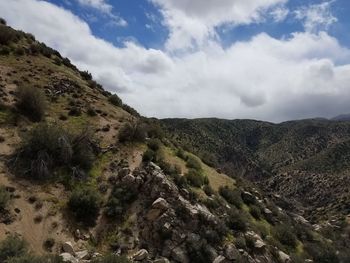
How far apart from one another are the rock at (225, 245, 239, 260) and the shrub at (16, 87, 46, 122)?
17.4 m

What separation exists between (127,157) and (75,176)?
4.49 metres

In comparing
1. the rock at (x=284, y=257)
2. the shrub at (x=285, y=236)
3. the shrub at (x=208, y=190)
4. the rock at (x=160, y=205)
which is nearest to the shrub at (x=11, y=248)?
the rock at (x=160, y=205)

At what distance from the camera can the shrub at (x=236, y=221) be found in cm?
2664

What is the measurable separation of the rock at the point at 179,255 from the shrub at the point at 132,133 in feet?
38.8

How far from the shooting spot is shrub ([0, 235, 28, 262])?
55.9 ft

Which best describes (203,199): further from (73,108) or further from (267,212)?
(73,108)

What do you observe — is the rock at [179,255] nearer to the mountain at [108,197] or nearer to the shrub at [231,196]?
the mountain at [108,197]

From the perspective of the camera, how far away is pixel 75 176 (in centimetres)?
2623


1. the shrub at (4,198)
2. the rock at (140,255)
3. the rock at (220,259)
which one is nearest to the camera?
the rock at (140,255)

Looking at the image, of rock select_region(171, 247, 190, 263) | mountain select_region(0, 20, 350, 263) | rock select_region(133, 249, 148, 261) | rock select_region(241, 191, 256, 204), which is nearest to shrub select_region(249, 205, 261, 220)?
mountain select_region(0, 20, 350, 263)

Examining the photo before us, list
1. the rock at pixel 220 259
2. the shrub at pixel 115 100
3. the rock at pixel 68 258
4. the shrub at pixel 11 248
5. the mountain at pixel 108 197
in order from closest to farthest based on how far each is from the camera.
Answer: the shrub at pixel 11 248, the rock at pixel 68 258, the mountain at pixel 108 197, the rock at pixel 220 259, the shrub at pixel 115 100

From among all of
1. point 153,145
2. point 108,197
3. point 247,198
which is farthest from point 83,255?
point 247,198

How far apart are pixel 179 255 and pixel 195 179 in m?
8.76

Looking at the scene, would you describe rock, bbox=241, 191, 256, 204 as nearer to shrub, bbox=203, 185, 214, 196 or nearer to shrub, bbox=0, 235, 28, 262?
shrub, bbox=203, 185, 214, 196
